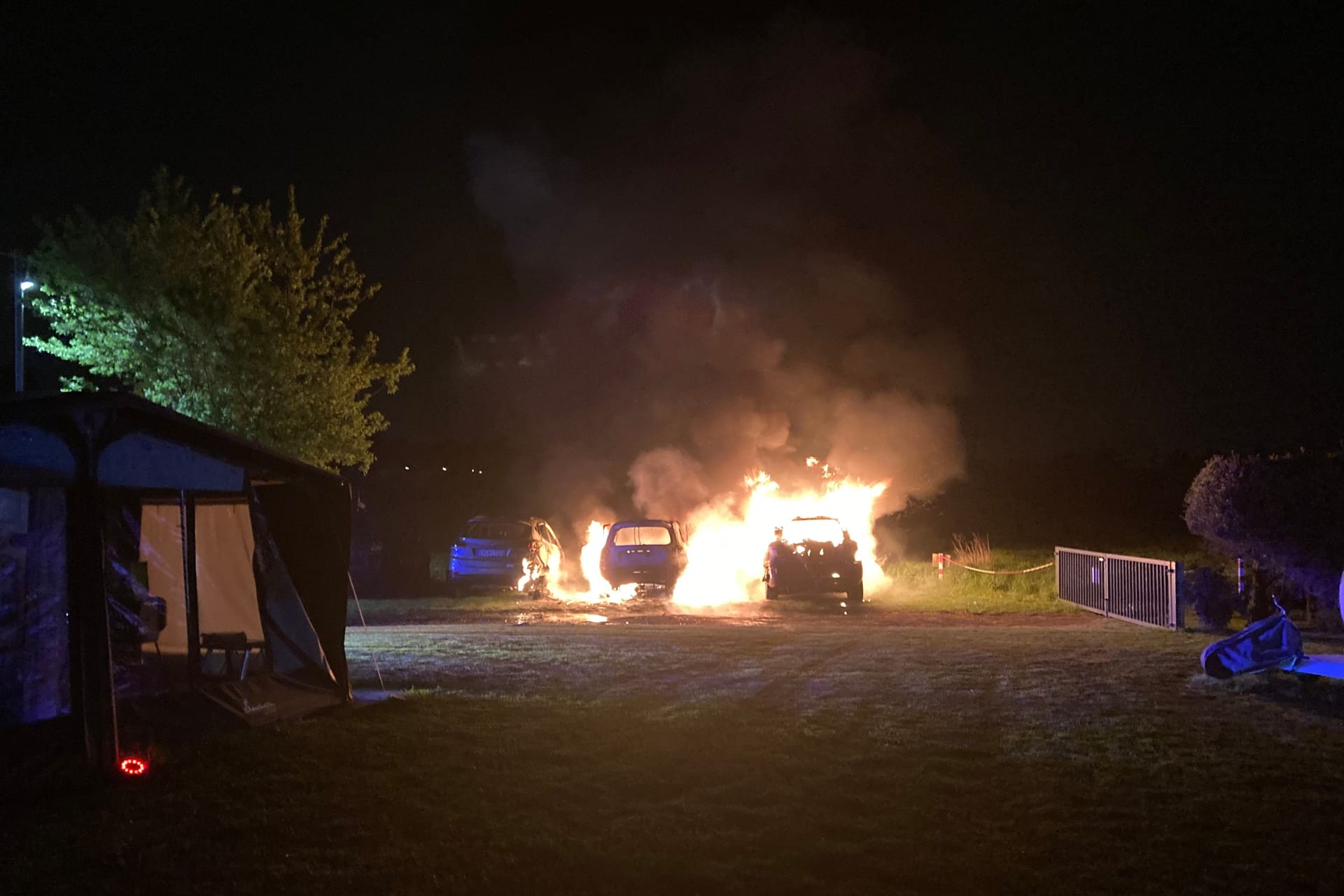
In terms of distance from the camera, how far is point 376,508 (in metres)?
33.1

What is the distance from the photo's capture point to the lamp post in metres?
13.8

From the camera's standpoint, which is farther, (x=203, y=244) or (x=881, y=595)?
(x=881, y=595)

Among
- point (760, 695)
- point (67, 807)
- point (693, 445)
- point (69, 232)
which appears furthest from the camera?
point (693, 445)

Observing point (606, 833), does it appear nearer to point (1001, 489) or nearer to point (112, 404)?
point (112, 404)

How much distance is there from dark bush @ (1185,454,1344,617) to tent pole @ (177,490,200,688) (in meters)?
13.3

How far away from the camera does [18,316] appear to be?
50.2 ft

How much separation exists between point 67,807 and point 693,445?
2140cm

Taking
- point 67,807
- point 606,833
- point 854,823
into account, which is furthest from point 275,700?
point 854,823

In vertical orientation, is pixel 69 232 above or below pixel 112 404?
above

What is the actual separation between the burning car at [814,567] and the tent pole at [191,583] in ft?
36.2

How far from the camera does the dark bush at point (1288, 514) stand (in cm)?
1396

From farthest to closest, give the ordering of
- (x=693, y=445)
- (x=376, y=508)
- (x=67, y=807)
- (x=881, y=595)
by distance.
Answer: (x=376, y=508), (x=693, y=445), (x=881, y=595), (x=67, y=807)

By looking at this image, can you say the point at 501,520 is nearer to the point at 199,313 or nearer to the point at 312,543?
the point at 199,313

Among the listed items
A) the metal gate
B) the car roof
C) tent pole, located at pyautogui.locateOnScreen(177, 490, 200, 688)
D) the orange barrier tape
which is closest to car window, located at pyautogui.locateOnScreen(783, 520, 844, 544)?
the orange barrier tape
